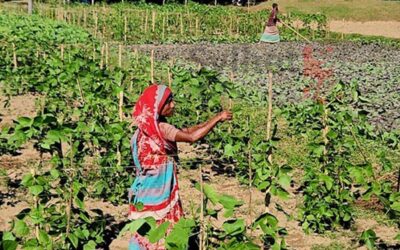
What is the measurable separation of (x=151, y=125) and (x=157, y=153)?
21 centimetres

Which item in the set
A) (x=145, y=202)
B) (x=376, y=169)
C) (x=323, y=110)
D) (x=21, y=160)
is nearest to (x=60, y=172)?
(x=145, y=202)

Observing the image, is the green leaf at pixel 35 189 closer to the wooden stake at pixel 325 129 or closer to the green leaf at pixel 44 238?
the green leaf at pixel 44 238

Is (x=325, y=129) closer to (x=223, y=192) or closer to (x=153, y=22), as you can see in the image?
(x=223, y=192)

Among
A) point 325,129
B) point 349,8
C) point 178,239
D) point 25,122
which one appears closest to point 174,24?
point 349,8

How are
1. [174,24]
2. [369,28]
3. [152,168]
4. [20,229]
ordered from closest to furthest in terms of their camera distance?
1. [20,229]
2. [152,168]
3. [174,24]
4. [369,28]

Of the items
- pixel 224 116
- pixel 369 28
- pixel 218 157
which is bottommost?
pixel 218 157

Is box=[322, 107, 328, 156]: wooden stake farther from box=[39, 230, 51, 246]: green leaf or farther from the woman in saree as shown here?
box=[39, 230, 51, 246]: green leaf

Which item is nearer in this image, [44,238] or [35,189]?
[44,238]

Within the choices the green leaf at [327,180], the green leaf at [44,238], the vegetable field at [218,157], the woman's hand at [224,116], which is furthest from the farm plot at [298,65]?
the green leaf at [44,238]

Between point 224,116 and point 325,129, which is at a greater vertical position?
point 224,116

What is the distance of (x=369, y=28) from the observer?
33.4 metres

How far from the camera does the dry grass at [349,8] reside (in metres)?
35.8

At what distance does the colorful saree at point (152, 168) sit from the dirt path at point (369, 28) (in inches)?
1129

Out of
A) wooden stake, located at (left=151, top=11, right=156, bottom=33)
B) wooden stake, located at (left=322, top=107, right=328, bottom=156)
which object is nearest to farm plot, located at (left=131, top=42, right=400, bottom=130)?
wooden stake, located at (left=322, top=107, right=328, bottom=156)
